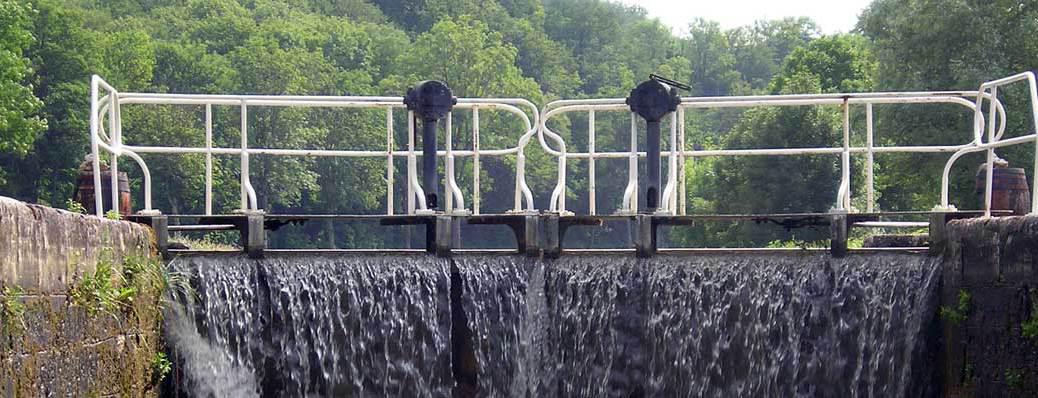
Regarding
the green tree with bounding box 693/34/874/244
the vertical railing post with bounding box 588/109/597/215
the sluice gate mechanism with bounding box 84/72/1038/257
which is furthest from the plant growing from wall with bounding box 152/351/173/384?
the green tree with bounding box 693/34/874/244

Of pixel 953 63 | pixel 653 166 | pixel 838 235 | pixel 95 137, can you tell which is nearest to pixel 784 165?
pixel 953 63

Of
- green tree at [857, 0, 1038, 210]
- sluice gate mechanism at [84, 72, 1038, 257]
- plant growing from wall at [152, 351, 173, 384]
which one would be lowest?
plant growing from wall at [152, 351, 173, 384]

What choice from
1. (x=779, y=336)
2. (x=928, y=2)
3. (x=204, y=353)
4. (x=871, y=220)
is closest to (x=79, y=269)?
(x=204, y=353)

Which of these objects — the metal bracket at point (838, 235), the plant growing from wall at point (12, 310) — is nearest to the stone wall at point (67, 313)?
the plant growing from wall at point (12, 310)

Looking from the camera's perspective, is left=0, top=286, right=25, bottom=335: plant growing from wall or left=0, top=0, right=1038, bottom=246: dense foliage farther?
left=0, top=0, right=1038, bottom=246: dense foliage

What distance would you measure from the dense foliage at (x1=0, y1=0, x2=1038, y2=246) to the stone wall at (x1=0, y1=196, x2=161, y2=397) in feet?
77.6

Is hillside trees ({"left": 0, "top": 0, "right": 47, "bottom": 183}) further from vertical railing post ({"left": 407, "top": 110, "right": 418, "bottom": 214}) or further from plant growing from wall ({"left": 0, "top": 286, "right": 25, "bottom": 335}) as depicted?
plant growing from wall ({"left": 0, "top": 286, "right": 25, "bottom": 335})

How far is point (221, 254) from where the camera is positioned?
53.4ft

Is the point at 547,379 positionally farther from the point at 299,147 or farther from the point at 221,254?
the point at 299,147

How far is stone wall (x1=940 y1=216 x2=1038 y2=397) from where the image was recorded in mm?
14102

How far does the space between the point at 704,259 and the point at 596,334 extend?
3.70 feet

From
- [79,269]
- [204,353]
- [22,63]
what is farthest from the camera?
[22,63]

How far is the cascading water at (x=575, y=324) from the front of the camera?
16.1 metres

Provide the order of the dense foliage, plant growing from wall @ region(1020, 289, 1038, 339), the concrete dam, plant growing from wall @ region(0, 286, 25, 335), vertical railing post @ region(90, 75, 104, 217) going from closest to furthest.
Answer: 1. plant growing from wall @ region(0, 286, 25, 335)
2. plant growing from wall @ region(1020, 289, 1038, 339)
3. vertical railing post @ region(90, 75, 104, 217)
4. the concrete dam
5. the dense foliage
